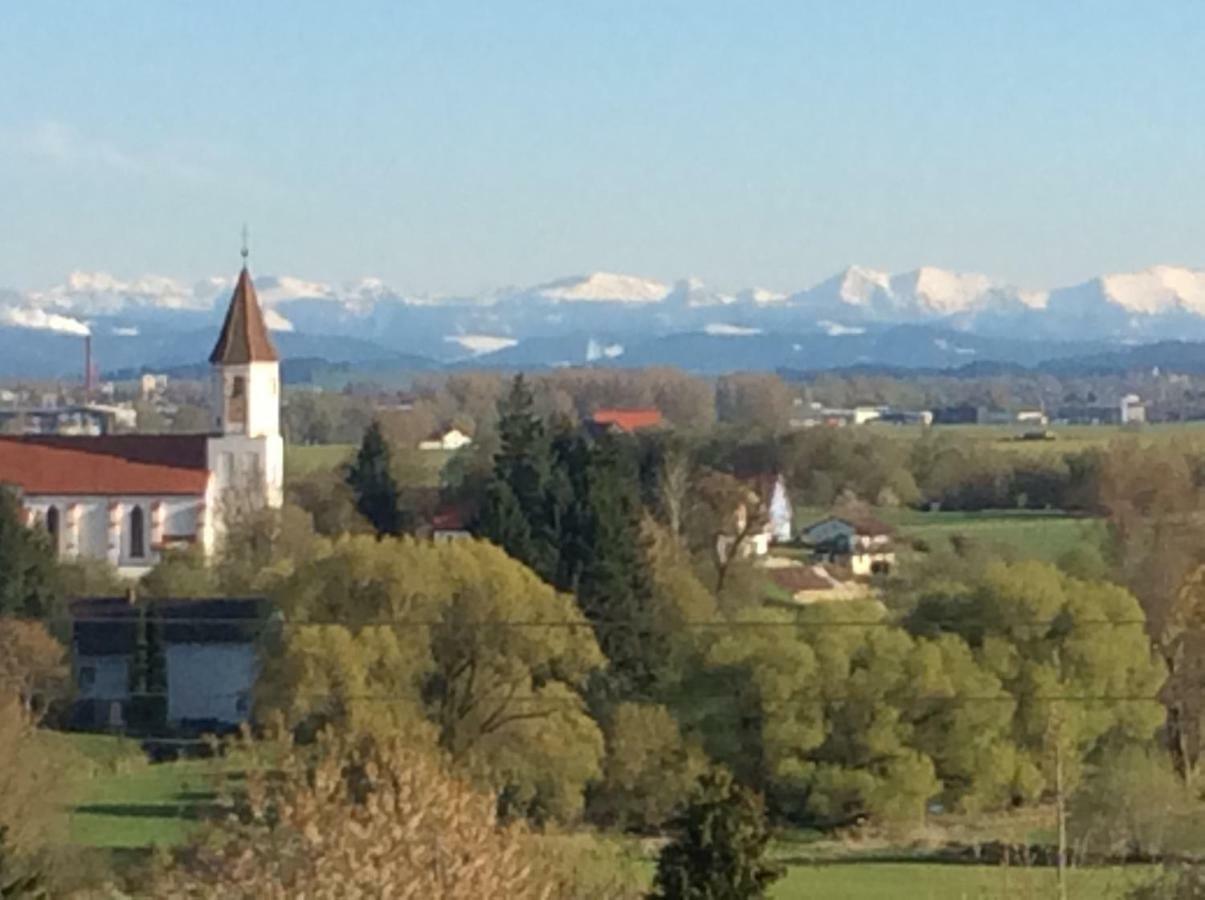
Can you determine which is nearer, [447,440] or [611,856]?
[611,856]

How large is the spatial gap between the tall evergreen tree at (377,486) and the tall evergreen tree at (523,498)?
17.4ft

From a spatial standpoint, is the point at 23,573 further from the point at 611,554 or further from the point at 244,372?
the point at 244,372

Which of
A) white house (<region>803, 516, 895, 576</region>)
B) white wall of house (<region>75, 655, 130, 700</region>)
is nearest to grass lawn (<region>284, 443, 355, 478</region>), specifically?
white house (<region>803, 516, 895, 576</region>)

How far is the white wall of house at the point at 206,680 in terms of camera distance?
112 ft

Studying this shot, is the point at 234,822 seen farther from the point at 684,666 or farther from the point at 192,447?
the point at 192,447

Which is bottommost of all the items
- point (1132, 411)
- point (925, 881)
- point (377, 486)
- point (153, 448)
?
point (925, 881)

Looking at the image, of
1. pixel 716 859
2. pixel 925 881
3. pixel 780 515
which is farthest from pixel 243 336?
pixel 716 859

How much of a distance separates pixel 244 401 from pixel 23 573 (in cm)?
1807

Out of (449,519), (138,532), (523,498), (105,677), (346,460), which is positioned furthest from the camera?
(346,460)

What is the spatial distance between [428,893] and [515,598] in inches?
592

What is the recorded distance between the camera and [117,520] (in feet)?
168

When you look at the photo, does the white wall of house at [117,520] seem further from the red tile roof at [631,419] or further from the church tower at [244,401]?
the red tile roof at [631,419]

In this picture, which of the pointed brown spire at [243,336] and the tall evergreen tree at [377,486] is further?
the pointed brown spire at [243,336]

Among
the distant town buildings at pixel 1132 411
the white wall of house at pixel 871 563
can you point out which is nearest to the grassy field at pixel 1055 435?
the distant town buildings at pixel 1132 411
